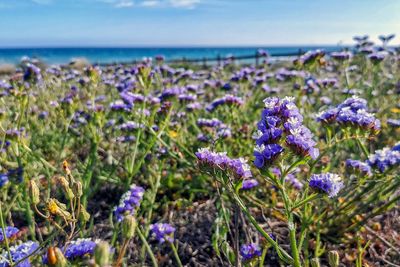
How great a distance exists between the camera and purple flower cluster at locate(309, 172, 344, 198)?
65.3 inches

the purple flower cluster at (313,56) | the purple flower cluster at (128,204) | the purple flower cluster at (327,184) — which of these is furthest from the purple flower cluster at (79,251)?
the purple flower cluster at (313,56)

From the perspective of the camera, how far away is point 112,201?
13.0ft

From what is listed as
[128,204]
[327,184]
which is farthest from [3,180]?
[327,184]

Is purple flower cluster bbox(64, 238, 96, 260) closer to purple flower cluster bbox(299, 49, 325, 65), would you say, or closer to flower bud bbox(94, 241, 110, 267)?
flower bud bbox(94, 241, 110, 267)

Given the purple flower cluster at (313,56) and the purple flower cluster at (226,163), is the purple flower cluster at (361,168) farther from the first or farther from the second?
the purple flower cluster at (313,56)

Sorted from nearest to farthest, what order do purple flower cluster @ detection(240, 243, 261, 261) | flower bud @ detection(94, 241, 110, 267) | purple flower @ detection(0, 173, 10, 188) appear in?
flower bud @ detection(94, 241, 110, 267) → purple flower cluster @ detection(240, 243, 261, 261) → purple flower @ detection(0, 173, 10, 188)

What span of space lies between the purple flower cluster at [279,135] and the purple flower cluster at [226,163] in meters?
0.17

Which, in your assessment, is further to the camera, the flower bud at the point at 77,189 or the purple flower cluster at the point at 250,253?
the purple flower cluster at the point at 250,253

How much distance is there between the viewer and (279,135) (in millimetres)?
1613

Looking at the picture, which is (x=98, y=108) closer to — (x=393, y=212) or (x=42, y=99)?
(x=42, y=99)

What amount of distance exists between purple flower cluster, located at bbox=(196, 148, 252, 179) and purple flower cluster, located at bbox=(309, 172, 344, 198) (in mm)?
260

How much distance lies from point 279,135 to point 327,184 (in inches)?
11.1

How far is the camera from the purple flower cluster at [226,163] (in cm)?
177

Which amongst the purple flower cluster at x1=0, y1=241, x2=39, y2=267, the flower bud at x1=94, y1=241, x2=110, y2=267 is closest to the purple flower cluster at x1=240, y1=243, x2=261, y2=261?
the purple flower cluster at x1=0, y1=241, x2=39, y2=267
